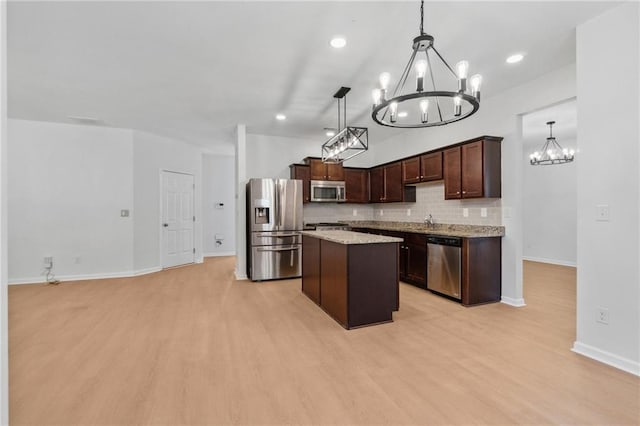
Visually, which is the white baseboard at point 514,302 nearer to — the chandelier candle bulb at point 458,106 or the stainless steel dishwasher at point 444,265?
the stainless steel dishwasher at point 444,265

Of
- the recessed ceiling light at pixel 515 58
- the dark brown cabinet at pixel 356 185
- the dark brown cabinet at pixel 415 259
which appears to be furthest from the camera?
the dark brown cabinet at pixel 356 185

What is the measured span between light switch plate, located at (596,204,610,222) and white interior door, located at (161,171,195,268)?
22.2 feet

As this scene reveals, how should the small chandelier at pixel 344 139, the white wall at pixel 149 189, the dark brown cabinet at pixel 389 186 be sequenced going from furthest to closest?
the white wall at pixel 149 189
the dark brown cabinet at pixel 389 186
the small chandelier at pixel 344 139

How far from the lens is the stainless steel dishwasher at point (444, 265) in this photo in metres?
3.86

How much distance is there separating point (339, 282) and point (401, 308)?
1.00 m

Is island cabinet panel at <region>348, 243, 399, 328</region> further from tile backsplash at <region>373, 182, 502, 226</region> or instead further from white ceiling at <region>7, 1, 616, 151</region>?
white ceiling at <region>7, 1, 616, 151</region>

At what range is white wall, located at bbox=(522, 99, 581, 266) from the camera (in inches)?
245

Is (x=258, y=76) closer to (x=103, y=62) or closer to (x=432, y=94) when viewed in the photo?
(x=103, y=62)

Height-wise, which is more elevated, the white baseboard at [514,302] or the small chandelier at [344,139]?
the small chandelier at [344,139]

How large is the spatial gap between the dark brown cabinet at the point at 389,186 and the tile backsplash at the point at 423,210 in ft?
0.79

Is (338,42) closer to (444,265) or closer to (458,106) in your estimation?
(458,106)

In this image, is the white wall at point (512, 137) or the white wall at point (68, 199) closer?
the white wall at point (512, 137)

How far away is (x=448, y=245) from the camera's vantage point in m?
3.98

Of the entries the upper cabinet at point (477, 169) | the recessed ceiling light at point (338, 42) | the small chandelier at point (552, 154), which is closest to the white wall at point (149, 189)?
the recessed ceiling light at point (338, 42)
